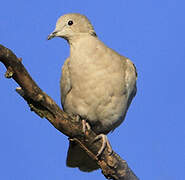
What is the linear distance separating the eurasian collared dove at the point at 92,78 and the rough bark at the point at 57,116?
0.36m

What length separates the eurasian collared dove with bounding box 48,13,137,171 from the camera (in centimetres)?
568

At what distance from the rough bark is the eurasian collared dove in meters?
0.36

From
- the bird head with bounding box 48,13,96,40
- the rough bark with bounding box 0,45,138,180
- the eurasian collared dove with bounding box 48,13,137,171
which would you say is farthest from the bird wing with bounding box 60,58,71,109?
the rough bark with bounding box 0,45,138,180

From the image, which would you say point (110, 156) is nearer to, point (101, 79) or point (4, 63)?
point (101, 79)

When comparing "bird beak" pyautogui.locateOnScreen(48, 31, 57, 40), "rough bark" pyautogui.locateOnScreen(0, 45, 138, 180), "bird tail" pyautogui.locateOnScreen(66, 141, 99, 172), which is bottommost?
"rough bark" pyautogui.locateOnScreen(0, 45, 138, 180)

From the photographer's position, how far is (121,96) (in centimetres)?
586

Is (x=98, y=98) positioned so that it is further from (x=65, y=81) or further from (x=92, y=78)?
(x=65, y=81)

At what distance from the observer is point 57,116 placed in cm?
472

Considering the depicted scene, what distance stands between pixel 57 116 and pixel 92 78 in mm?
1082

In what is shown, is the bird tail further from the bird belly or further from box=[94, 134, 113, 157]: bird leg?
box=[94, 134, 113, 157]: bird leg

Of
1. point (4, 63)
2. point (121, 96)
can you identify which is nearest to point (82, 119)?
point (121, 96)

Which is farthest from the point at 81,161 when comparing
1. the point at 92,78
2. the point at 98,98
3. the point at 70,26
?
the point at 70,26

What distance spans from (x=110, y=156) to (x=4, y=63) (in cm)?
205

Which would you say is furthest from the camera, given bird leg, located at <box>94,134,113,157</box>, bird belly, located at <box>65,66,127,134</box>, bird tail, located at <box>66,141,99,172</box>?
bird tail, located at <box>66,141,99,172</box>
